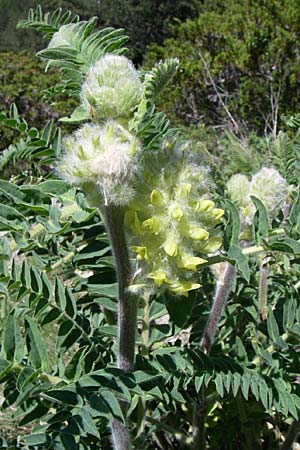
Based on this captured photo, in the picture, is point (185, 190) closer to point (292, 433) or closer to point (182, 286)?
point (182, 286)

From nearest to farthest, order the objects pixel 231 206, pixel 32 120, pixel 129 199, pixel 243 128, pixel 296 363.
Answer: pixel 129 199 → pixel 231 206 → pixel 296 363 → pixel 243 128 → pixel 32 120

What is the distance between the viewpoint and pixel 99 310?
2014mm

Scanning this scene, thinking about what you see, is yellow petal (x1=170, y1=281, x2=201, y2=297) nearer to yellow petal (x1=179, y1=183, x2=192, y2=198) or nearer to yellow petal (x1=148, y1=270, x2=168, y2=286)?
yellow petal (x1=148, y1=270, x2=168, y2=286)

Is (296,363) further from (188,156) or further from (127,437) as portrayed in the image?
(188,156)

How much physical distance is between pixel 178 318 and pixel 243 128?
6630 millimetres

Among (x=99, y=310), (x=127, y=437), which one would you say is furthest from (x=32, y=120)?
(x=127, y=437)

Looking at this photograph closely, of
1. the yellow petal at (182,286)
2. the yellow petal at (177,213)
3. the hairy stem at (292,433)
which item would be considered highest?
the yellow petal at (177,213)

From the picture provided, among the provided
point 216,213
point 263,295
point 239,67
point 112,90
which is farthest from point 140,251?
point 239,67

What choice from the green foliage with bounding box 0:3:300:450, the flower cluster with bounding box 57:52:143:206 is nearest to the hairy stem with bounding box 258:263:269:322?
the green foliage with bounding box 0:3:300:450

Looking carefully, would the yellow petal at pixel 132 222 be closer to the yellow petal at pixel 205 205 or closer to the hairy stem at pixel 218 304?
the yellow petal at pixel 205 205

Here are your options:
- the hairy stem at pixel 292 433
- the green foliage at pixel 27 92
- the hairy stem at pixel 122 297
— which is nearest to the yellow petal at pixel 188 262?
the hairy stem at pixel 122 297

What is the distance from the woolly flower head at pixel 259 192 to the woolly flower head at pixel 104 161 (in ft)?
1.95

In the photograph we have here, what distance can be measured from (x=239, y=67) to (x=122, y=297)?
7.60 m

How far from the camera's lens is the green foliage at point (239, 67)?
312 inches
